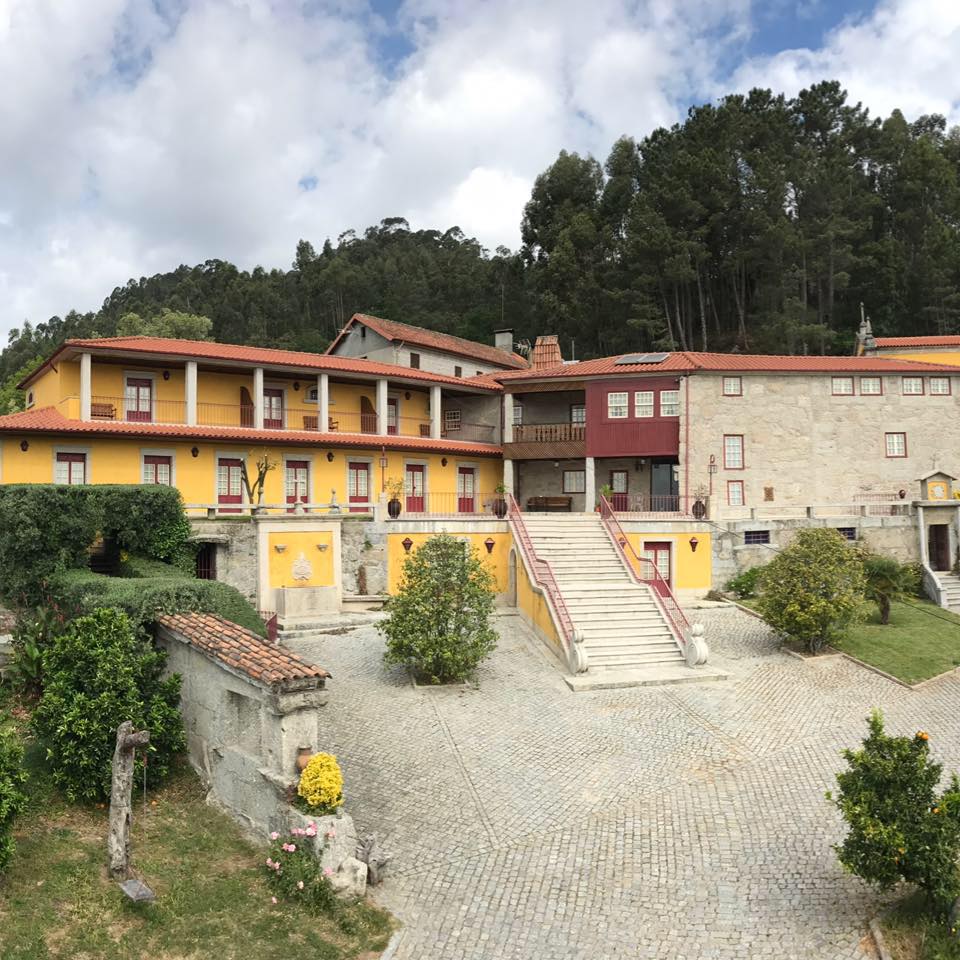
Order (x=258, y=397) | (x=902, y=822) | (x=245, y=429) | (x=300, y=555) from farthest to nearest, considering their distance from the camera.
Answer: (x=258, y=397) → (x=245, y=429) → (x=300, y=555) → (x=902, y=822)

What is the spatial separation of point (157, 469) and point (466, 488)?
13.5 metres

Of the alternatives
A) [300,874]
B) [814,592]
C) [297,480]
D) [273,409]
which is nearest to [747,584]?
[814,592]

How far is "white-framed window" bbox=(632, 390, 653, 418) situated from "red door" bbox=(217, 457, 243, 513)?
52.4 feet

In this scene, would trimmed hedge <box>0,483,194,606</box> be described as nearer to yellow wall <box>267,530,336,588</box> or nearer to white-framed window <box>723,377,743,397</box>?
yellow wall <box>267,530,336,588</box>

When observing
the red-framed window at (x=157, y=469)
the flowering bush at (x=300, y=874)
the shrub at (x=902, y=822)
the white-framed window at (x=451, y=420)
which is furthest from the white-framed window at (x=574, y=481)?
the flowering bush at (x=300, y=874)

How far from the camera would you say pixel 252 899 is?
9.32 m

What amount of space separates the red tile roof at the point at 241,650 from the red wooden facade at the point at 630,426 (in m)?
20.9

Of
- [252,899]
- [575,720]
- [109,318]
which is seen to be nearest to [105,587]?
[252,899]

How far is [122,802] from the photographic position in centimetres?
959

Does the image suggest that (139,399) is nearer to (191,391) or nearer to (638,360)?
(191,391)

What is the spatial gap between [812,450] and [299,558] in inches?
820

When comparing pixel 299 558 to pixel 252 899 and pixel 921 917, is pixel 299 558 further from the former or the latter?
pixel 921 917

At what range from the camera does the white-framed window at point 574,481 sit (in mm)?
34531

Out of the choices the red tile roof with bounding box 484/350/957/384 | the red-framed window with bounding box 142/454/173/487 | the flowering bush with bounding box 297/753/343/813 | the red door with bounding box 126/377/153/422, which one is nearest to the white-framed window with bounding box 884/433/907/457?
the red tile roof with bounding box 484/350/957/384
